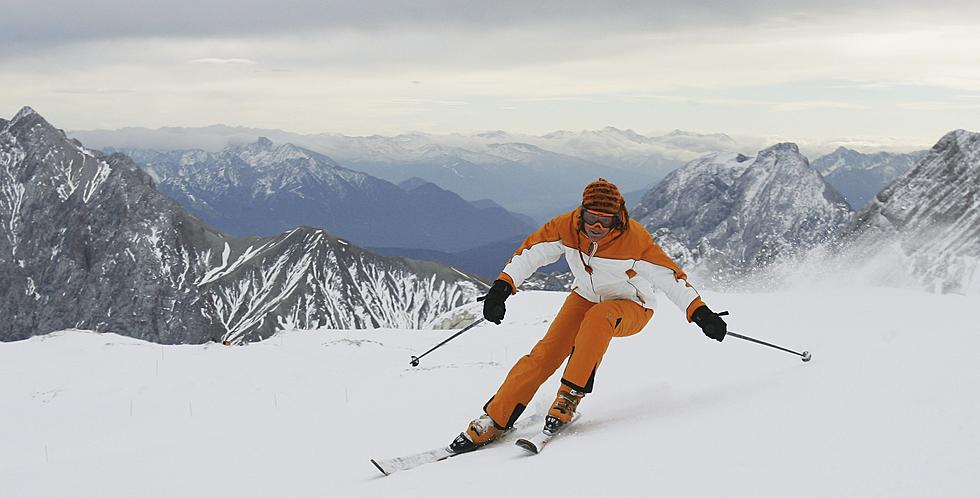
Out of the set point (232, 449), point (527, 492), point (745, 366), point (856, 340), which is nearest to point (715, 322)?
point (745, 366)

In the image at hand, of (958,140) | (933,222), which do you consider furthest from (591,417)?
(958,140)

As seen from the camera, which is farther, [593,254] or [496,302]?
[496,302]

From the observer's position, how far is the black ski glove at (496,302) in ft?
26.0

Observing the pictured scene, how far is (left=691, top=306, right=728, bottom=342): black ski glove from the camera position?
23.6ft

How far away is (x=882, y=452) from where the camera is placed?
14.0 ft

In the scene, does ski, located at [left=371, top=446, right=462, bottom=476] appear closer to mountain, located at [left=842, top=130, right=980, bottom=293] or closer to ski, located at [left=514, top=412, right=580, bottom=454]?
ski, located at [left=514, top=412, right=580, bottom=454]

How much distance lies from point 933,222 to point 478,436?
87.7 metres

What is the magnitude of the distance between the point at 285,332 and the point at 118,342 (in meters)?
5.04

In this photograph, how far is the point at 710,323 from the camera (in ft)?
23.8

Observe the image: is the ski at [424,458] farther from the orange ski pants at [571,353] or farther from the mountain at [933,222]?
the mountain at [933,222]

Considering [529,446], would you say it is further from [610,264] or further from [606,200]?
[606,200]

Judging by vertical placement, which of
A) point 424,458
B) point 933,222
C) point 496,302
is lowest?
point 933,222

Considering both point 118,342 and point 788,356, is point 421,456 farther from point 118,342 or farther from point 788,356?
point 118,342

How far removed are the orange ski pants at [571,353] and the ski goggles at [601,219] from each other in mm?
825
